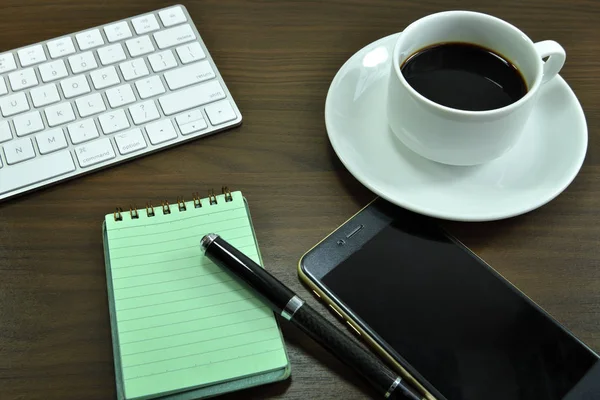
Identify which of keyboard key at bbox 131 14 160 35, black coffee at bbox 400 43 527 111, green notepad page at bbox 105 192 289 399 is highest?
black coffee at bbox 400 43 527 111

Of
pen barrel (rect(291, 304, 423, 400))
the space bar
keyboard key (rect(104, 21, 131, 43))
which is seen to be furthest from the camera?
keyboard key (rect(104, 21, 131, 43))

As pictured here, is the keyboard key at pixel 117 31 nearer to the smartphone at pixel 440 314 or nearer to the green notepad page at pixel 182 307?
the green notepad page at pixel 182 307

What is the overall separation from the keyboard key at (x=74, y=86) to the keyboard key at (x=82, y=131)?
1.6 inches

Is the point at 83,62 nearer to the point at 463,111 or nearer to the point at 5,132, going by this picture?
the point at 5,132

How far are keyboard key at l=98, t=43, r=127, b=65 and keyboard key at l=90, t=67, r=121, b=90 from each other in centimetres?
1

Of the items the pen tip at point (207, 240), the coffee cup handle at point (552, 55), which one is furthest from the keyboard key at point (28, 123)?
the coffee cup handle at point (552, 55)

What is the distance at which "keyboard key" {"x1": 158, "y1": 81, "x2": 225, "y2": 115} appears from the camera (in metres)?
0.62

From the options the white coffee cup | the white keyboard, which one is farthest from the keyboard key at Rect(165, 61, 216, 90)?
the white coffee cup

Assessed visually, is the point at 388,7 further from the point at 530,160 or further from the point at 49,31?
the point at 49,31

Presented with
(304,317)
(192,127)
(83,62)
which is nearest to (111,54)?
(83,62)

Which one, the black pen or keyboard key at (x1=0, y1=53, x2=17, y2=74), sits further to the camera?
keyboard key at (x1=0, y1=53, x2=17, y2=74)

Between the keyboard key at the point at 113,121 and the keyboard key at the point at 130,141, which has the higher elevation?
the keyboard key at the point at 113,121

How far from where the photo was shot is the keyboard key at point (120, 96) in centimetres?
→ 62

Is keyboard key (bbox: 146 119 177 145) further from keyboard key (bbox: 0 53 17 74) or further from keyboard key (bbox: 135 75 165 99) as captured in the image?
keyboard key (bbox: 0 53 17 74)
